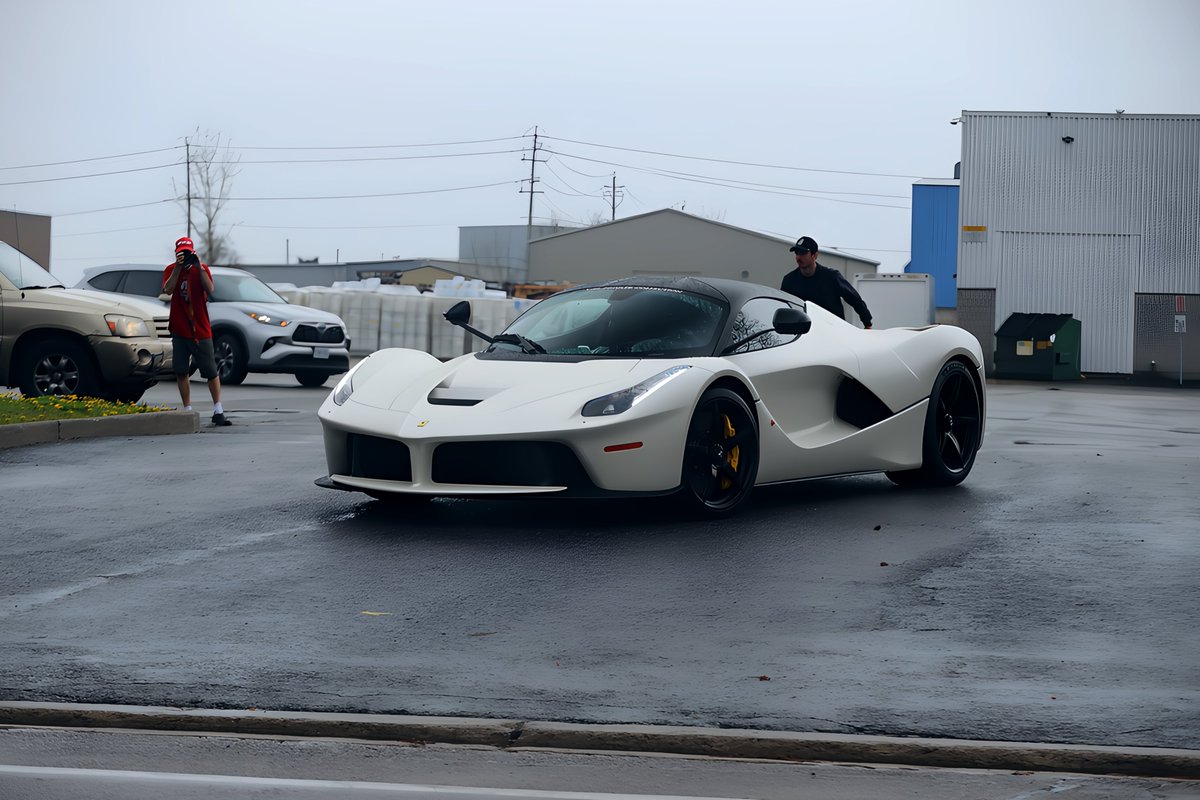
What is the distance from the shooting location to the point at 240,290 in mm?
20641

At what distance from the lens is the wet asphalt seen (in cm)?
449

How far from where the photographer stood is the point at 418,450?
731 centimetres

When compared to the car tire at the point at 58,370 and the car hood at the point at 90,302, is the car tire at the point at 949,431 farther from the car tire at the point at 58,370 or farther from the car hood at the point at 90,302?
the car tire at the point at 58,370

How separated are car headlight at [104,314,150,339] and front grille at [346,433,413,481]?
25.5ft

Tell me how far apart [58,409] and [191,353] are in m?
1.36

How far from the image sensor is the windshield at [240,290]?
2038 cm

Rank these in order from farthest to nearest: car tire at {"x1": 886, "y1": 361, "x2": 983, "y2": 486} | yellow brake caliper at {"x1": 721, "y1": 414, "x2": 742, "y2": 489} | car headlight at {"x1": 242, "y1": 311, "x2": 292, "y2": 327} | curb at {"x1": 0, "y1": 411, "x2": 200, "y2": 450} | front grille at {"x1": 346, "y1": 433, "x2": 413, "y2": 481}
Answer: car headlight at {"x1": 242, "y1": 311, "x2": 292, "y2": 327} → curb at {"x1": 0, "y1": 411, "x2": 200, "y2": 450} → car tire at {"x1": 886, "y1": 361, "x2": 983, "y2": 486} → yellow brake caliper at {"x1": 721, "y1": 414, "x2": 742, "y2": 489} → front grille at {"x1": 346, "y1": 433, "x2": 413, "y2": 481}

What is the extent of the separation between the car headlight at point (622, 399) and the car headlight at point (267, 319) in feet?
43.4

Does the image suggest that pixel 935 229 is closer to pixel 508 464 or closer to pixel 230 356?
pixel 230 356

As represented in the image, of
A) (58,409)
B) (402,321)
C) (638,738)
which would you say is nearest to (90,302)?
(58,409)

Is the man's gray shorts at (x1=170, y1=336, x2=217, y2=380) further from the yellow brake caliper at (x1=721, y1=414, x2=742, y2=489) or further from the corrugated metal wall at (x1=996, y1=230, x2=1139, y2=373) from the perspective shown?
the corrugated metal wall at (x1=996, y1=230, x2=1139, y2=373)

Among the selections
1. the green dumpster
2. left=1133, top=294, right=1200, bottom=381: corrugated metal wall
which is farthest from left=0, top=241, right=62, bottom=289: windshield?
left=1133, top=294, right=1200, bottom=381: corrugated metal wall

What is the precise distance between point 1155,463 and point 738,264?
54418mm

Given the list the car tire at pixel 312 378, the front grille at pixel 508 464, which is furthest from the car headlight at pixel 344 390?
the car tire at pixel 312 378
